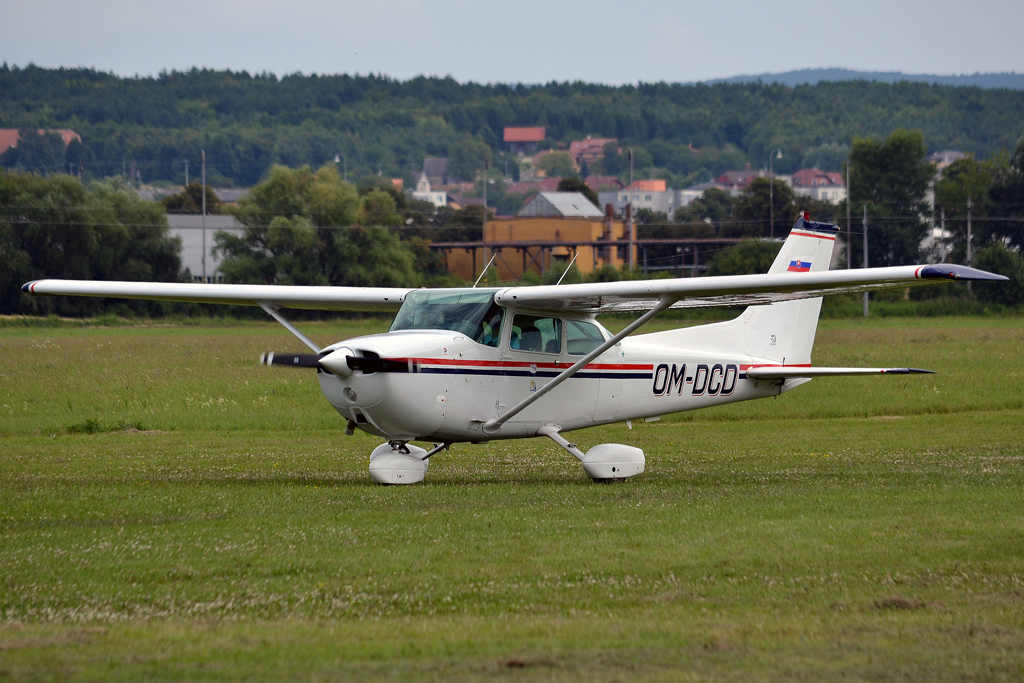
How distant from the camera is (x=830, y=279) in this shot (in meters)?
11.6

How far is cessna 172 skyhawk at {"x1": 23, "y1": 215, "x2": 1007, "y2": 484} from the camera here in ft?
38.9

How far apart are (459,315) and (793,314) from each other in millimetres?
5326

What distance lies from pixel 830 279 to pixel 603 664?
6879 mm

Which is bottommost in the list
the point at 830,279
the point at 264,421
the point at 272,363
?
the point at 264,421

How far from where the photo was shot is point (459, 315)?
1277 centimetres

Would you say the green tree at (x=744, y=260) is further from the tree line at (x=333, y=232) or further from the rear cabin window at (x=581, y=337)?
the rear cabin window at (x=581, y=337)

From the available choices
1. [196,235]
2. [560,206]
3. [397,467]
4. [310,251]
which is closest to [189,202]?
[196,235]

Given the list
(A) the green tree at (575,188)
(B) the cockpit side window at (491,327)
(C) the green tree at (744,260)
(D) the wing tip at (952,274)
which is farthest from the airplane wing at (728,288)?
(A) the green tree at (575,188)

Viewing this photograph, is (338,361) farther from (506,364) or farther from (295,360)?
(506,364)

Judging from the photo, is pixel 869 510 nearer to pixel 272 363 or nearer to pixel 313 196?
pixel 272 363

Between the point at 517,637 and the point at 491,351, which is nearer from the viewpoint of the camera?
the point at 517,637

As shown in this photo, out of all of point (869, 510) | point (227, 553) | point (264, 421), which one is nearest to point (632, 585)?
point (227, 553)

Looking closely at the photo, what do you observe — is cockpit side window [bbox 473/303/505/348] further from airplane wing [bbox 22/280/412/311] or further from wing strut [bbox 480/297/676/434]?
airplane wing [bbox 22/280/412/311]

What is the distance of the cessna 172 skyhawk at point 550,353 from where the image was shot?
11.9 m
